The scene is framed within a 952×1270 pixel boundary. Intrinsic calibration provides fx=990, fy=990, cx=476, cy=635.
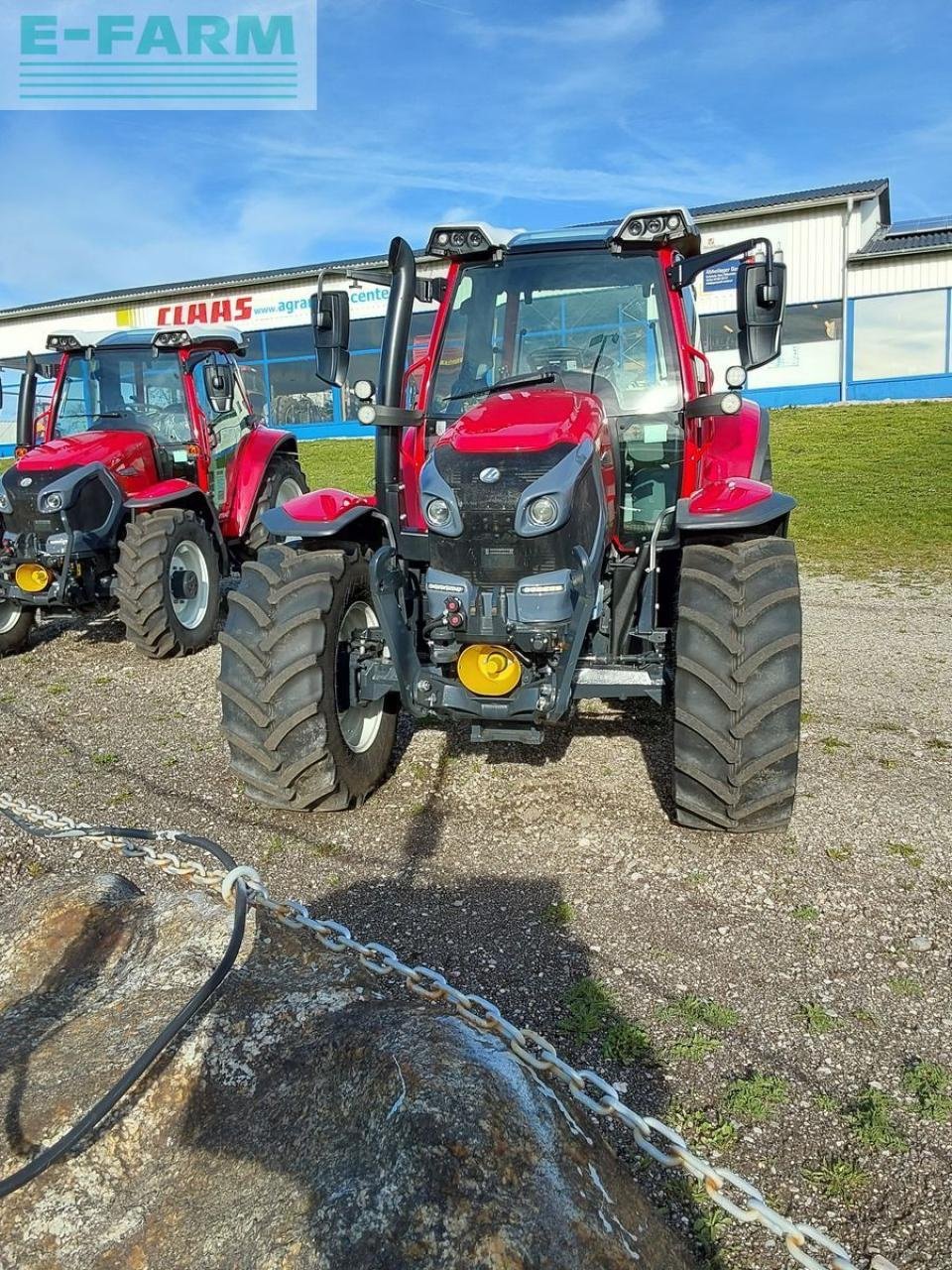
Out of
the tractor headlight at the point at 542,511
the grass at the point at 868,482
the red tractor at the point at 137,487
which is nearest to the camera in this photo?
the tractor headlight at the point at 542,511

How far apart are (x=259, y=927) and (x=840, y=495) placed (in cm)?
1344

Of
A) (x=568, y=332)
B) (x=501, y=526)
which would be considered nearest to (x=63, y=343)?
(x=568, y=332)

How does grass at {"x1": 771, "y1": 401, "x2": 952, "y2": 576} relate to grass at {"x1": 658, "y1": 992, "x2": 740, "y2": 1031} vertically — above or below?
above

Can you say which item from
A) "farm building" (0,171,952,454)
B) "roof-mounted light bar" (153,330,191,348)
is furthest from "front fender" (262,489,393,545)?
"farm building" (0,171,952,454)

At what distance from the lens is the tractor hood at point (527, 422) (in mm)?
3736

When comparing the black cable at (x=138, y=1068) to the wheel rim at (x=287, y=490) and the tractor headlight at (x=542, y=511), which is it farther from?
the wheel rim at (x=287, y=490)

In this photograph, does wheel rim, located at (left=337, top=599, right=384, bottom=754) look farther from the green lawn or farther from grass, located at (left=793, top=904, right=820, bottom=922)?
the green lawn

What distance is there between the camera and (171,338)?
7.72 m

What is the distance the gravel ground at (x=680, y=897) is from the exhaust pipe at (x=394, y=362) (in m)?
1.34

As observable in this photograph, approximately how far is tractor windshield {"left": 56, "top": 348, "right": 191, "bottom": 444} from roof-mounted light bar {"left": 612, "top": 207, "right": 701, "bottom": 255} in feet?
15.3

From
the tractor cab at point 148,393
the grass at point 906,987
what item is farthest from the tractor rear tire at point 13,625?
the grass at point 906,987

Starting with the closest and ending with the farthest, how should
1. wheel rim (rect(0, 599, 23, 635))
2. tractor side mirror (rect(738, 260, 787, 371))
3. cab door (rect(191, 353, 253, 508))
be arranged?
tractor side mirror (rect(738, 260, 787, 371)), wheel rim (rect(0, 599, 23, 635)), cab door (rect(191, 353, 253, 508))

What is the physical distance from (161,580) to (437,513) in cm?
366

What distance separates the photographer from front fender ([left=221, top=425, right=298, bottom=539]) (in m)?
8.41
